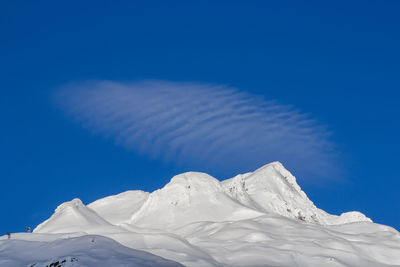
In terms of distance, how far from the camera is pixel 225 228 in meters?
80.0

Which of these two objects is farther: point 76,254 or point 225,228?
point 225,228

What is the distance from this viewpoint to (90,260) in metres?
42.9

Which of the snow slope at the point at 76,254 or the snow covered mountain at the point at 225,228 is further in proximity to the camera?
the snow covered mountain at the point at 225,228

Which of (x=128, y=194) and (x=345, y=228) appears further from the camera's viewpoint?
(x=128, y=194)

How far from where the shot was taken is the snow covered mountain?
59.9 meters

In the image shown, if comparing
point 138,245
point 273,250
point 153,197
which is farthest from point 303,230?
point 153,197

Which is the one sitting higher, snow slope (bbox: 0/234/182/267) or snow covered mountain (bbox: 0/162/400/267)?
snow covered mountain (bbox: 0/162/400/267)

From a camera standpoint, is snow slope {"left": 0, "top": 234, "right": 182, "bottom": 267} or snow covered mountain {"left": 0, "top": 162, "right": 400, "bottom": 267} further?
snow covered mountain {"left": 0, "top": 162, "right": 400, "bottom": 267}

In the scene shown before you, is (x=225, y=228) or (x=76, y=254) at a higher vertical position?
(x=225, y=228)

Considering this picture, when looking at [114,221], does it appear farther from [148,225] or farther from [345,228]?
[345,228]

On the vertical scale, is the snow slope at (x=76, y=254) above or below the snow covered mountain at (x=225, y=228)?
below

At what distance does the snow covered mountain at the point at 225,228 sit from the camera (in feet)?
197

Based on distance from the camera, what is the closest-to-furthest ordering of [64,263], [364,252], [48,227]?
[64,263], [364,252], [48,227]

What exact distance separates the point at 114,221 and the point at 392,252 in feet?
202
